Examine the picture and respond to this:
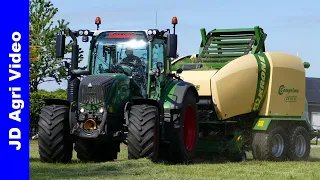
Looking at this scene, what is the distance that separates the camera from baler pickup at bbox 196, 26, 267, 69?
17.9 metres

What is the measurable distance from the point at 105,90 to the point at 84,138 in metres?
1.03

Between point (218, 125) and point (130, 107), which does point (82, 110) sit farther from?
point (218, 125)

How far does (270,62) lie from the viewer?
56.1 ft

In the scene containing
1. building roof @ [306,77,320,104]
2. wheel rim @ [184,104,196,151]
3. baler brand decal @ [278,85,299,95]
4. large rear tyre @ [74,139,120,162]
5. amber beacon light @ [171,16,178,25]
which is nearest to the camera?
amber beacon light @ [171,16,178,25]

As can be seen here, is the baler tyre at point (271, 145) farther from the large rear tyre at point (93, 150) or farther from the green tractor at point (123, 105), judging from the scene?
the large rear tyre at point (93, 150)

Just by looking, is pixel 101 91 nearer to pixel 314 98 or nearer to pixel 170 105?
pixel 170 105

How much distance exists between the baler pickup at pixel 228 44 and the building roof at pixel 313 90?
38.0 meters

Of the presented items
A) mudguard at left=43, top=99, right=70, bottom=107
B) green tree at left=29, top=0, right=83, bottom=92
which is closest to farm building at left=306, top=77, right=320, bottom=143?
green tree at left=29, top=0, right=83, bottom=92

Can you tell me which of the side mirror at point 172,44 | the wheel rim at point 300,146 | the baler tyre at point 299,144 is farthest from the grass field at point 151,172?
the wheel rim at point 300,146

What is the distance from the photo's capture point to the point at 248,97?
54.9 feet

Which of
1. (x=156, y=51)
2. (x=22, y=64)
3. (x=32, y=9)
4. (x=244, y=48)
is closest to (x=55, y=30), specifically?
(x=32, y=9)

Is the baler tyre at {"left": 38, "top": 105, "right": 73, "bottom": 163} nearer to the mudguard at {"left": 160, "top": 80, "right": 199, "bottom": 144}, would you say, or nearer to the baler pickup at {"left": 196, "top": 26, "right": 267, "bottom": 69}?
the mudguard at {"left": 160, "top": 80, "right": 199, "bottom": 144}

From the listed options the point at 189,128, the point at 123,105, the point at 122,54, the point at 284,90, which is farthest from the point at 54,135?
the point at 284,90

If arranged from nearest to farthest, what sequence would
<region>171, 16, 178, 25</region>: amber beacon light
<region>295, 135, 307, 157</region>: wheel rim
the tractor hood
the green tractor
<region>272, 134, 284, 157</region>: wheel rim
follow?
1. the green tractor
2. the tractor hood
3. <region>171, 16, 178, 25</region>: amber beacon light
4. <region>272, 134, 284, 157</region>: wheel rim
5. <region>295, 135, 307, 157</region>: wheel rim
